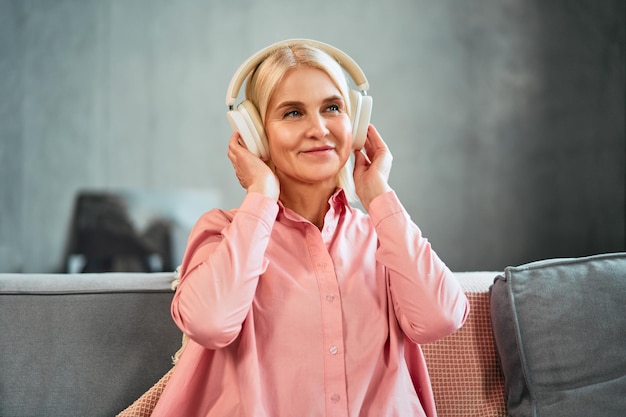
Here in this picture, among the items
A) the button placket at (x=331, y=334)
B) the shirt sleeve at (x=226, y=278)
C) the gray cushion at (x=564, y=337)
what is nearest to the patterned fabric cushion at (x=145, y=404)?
the shirt sleeve at (x=226, y=278)

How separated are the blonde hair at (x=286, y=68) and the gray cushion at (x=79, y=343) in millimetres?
494

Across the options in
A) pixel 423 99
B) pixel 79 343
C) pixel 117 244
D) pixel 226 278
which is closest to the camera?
pixel 226 278

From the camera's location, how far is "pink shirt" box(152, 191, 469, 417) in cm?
120

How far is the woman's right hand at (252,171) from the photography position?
131cm

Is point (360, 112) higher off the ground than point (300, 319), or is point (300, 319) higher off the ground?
point (360, 112)

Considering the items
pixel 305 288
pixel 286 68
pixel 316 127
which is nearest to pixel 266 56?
pixel 286 68

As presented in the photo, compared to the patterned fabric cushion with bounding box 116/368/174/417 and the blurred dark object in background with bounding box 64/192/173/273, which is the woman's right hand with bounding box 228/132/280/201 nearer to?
the patterned fabric cushion with bounding box 116/368/174/417

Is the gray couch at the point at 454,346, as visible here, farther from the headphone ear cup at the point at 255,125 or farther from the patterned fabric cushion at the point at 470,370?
the headphone ear cup at the point at 255,125

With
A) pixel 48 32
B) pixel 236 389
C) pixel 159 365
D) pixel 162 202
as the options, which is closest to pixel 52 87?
pixel 48 32

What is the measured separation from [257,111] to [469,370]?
0.74 meters

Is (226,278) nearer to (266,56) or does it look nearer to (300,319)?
(300,319)

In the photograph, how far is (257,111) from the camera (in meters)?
1.41

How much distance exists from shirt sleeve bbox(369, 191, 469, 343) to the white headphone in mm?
210

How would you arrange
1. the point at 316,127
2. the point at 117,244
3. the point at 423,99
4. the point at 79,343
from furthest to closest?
the point at 423,99 < the point at 117,244 < the point at 79,343 < the point at 316,127
